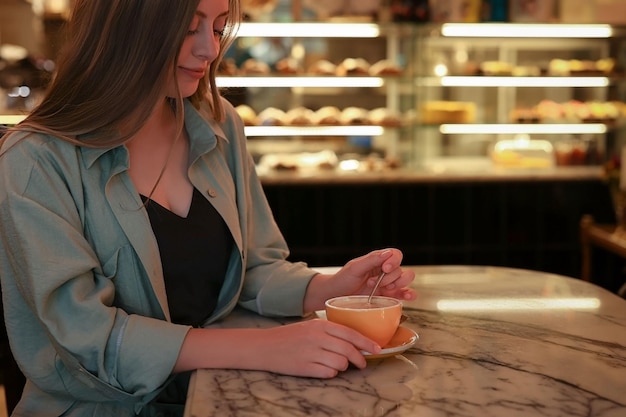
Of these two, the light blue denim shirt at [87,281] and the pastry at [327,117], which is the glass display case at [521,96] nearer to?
the pastry at [327,117]

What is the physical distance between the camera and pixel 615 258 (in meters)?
4.85

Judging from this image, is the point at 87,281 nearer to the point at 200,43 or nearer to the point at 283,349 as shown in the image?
the point at 283,349

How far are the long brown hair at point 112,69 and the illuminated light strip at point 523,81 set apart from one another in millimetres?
4080

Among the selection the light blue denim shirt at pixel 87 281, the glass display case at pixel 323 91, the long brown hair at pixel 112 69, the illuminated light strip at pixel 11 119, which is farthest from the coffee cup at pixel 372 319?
the glass display case at pixel 323 91

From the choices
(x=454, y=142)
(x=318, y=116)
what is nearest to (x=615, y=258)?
(x=454, y=142)

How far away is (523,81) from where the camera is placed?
5.49 meters

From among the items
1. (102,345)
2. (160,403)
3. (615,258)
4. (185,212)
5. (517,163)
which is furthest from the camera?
(517,163)

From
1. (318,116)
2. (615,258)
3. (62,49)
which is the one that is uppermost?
(62,49)

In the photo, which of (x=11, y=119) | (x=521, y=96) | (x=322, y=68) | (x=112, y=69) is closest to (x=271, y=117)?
Result: (x=322, y=68)

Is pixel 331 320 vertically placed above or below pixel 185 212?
below

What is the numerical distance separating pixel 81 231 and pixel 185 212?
237mm

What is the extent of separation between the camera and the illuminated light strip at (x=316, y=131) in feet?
17.3

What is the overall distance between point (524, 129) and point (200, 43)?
4.37 m

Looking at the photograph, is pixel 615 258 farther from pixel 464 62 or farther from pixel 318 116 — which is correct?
pixel 318 116
